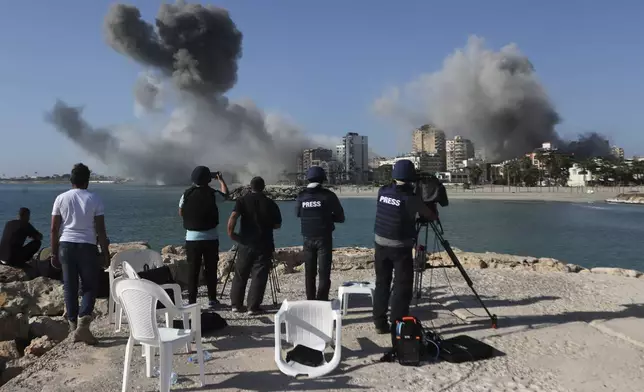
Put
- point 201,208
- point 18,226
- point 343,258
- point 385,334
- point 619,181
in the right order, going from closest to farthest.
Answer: point 385,334 < point 201,208 < point 18,226 < point 343,258 < point 619,181

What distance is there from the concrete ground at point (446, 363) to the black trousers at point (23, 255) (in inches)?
116

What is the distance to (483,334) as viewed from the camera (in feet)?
14.1

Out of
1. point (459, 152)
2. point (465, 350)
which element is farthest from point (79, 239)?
point (459, 152)

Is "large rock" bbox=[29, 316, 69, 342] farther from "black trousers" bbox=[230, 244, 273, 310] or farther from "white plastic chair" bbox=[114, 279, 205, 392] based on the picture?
"white plastic chair" bbox=[114, 279, 205, 392]

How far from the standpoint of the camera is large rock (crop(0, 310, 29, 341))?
4.76m

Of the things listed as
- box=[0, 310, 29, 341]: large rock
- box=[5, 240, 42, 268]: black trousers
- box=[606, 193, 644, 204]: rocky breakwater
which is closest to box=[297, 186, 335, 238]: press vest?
box=[0, 310, 29, 341]: large rock

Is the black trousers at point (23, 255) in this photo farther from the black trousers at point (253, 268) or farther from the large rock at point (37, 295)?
the black trousers at point (253, 268)

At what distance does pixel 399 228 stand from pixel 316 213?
89 cm

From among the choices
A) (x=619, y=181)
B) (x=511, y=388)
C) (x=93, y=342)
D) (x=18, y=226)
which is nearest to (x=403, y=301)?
(x=511, y=388)

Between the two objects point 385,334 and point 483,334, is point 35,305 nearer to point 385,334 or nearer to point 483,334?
point 385,334

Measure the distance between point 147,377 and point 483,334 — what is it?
8.80ft

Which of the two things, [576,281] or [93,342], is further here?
[576,281]

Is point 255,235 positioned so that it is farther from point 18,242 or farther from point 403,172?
point 18,242

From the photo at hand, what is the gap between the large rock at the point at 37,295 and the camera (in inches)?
213
